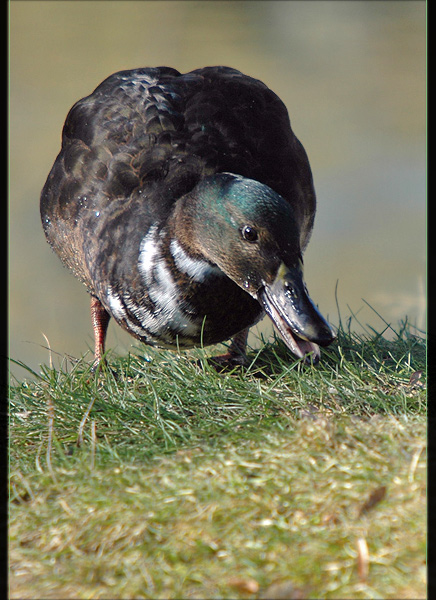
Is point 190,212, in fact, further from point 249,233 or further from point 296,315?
point 296,315

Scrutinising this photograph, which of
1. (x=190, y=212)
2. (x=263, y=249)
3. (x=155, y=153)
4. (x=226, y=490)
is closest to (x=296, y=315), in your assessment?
(x=263, y=249)

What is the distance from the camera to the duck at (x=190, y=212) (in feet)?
9.68

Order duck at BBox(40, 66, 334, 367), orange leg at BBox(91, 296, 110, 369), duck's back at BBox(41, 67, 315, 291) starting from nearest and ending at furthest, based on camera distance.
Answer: duck at BBox(40, 66, 334, 367) < duck's back at BBox(41, 67, 315, 291) < orange leg at BBox(91, 296, 110, 369)

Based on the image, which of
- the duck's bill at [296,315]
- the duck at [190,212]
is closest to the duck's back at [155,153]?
the duck at [190,212]

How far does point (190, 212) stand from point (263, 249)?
44cm

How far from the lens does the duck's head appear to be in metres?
2.86

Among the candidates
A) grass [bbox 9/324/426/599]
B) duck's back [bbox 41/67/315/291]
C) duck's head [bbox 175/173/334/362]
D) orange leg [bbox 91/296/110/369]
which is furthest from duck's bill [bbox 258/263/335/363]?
orange leg [bbox 91/296/110/369]

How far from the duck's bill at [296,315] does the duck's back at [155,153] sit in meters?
0.66

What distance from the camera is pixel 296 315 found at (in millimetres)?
2838

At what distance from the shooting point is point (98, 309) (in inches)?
163

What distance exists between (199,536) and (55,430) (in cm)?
99

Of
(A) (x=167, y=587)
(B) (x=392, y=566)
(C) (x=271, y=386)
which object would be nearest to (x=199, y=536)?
(A) (x=167, y=587)

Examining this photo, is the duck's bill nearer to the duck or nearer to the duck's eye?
the duck
